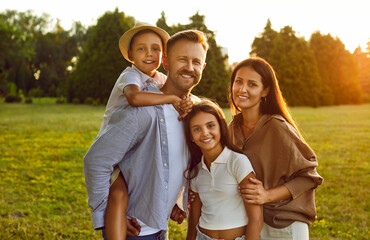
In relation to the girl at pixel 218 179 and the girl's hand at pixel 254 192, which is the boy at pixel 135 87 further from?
the girl's hand at pixel 254 192

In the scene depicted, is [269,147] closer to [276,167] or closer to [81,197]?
[276,167]

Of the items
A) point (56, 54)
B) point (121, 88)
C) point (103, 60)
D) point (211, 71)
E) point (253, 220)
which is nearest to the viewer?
point (253, 220)

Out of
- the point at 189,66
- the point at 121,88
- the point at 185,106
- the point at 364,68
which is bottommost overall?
the point at 185,106

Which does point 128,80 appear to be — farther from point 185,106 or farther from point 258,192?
point 258,192

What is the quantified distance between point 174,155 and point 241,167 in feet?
1.50

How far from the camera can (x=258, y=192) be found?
8.07 feet

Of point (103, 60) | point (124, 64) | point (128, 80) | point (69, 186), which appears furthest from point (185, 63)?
point (103, 60)

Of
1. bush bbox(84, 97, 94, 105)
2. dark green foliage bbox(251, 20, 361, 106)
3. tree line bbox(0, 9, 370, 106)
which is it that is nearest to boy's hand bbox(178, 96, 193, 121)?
tree line bbox(0, 9, 370, 106)

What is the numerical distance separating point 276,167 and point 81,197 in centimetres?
497

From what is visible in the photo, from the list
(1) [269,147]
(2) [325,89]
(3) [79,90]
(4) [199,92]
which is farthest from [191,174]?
(2) [325,89]

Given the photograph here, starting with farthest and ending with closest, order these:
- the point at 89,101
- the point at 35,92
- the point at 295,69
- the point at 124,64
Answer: the point at 35,92
the point at 295,69
the point at 89,101
the point at 124,64

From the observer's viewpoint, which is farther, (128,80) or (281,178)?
(128,80)

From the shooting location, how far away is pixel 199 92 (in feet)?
77.5

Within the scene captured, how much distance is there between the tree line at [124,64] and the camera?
A: 25.2 metres
